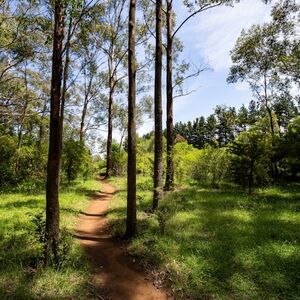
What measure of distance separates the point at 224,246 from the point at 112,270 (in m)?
2.77

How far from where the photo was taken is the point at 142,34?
24.3 meters

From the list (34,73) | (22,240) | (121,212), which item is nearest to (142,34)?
(34,73)

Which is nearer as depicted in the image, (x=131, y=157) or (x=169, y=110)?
(x=131, y=157)

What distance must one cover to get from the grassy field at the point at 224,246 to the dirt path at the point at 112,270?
384mm

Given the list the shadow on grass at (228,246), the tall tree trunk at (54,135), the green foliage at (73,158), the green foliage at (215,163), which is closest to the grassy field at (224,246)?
the shadow on grass at (228,246)

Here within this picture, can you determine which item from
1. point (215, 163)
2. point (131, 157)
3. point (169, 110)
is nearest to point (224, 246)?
point (131, 157)

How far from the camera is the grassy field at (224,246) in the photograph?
6.38 metres

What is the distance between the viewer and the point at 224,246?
8.05 m

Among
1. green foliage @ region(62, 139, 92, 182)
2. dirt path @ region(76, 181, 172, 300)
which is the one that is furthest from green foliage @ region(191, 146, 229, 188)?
dirt path @ region(76, 181, 172, 300)

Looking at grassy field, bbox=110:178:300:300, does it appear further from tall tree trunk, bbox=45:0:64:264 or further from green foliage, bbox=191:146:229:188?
green foliage, bbox=191:146:229:188

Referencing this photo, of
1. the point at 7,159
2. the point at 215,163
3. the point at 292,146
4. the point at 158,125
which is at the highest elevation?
the point at 158,125

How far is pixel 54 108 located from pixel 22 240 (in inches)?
138

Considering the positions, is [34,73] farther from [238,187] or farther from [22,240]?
[22,240]

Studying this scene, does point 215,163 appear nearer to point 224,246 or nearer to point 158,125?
point 158,125
